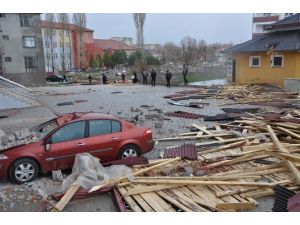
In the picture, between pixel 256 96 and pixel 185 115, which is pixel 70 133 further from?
pixel 256 96

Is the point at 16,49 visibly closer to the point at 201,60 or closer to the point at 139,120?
the point at 139,120

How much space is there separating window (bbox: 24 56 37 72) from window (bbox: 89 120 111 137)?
37.9 m

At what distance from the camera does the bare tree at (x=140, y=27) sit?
6494 centimetres

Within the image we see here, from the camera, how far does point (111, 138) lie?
30.8 feet

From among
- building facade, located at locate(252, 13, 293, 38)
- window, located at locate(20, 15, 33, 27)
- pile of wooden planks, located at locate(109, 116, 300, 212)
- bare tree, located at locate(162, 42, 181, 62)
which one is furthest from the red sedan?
building facade, located at locate(252, 13, 293, 38)

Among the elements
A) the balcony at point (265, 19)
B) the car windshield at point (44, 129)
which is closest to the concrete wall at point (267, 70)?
the car windshield at point (44, 129)

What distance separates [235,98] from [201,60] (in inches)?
1935

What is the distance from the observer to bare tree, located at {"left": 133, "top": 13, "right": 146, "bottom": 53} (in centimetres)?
6494

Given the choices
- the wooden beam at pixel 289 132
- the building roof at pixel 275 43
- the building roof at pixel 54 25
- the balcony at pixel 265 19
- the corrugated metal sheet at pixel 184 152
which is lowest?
the corrugated metal sheet at pixel 184 152

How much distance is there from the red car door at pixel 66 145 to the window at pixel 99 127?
0.22m

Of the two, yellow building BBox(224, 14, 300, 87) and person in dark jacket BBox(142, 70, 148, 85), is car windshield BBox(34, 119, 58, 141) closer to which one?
yellow building BBox(224, 14, 300, 87)

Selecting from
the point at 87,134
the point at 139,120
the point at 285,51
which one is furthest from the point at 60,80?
the point at 87,134

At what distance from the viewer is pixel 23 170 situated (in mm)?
8445

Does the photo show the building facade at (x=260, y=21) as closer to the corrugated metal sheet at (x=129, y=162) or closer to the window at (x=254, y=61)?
the window at (x=254, y=61)
